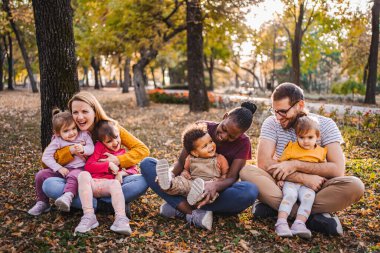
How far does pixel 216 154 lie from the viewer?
391cm

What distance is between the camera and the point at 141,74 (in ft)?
56.4

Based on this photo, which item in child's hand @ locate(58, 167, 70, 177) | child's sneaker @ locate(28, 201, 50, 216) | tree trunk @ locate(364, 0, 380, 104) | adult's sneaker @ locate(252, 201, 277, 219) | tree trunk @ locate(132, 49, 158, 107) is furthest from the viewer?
tree trunk @ locate(132, 49, 158, 107)

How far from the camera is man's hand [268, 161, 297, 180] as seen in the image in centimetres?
376

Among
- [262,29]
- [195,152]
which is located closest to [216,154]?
[195,152]

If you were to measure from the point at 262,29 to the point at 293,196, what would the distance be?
3369 cm

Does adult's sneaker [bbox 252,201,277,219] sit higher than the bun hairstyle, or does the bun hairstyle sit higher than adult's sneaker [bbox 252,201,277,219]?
the bun hairstyle

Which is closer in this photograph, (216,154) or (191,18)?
(216,154)

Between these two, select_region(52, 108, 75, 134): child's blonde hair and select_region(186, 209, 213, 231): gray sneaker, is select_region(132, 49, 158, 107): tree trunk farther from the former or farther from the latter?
select_region(186, 209, 213, 231): gray sneaker

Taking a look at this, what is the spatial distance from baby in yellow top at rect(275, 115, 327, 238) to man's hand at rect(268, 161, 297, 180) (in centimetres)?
10

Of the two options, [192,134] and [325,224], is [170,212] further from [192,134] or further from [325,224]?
[325,224]

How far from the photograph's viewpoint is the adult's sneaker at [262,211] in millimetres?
3992

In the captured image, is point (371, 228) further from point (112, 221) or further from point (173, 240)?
point (112, 221)

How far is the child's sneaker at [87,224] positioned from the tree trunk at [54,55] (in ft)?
7.48

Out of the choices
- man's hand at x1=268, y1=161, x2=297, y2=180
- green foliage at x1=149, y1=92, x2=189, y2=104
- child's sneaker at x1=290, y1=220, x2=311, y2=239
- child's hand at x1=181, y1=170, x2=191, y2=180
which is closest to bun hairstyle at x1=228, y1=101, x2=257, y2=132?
man's hand at x1=268, y1=161, x2=297, y2=180
